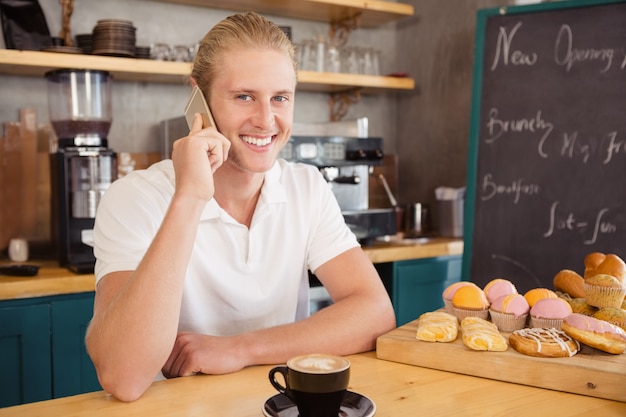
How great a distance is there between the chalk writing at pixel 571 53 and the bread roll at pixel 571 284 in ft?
3.91

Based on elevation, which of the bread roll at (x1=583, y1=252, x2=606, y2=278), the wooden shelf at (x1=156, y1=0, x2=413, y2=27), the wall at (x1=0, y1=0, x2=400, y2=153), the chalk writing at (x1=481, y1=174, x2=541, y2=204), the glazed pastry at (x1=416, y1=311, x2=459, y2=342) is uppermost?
the wooden shelf at (x1=156, y1=0, x2=413, y2=27)

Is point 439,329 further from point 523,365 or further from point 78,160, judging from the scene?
point 78,160

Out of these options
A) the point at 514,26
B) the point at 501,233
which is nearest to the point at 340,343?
the point at 501,233

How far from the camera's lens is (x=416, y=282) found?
299cm

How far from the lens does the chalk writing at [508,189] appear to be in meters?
2.56

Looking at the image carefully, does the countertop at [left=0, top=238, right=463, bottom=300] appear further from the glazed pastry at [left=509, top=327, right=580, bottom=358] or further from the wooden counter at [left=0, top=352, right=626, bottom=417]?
the glazed pastry at [left=509, top=327, right=580, bottom=358]

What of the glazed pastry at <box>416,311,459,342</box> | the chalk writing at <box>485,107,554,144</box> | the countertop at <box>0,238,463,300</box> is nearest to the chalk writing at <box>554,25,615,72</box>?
the chalk writing at <box>485,107,554,144</box>

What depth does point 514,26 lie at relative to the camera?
262cm

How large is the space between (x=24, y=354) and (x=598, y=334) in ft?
5.70

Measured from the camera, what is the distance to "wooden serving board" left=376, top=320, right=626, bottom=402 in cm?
109

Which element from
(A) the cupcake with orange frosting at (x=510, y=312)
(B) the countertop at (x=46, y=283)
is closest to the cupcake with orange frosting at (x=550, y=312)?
(A) the cupcake with orange frosting at (x=510, y=312)

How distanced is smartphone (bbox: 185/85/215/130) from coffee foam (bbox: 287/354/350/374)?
2.19 feet

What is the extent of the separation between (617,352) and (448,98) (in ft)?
8.18

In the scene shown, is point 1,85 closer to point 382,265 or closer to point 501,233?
point 382,265
